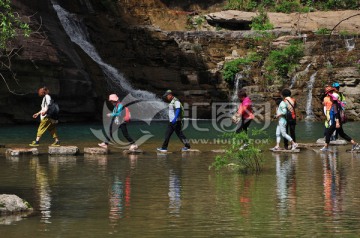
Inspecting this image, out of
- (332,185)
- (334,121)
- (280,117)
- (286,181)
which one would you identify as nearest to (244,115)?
(280,117)

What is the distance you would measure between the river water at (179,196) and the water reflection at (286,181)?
0.05 feet

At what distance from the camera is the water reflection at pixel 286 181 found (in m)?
10.4

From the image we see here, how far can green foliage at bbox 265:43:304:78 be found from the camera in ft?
148

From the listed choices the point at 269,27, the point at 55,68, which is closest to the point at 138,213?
the point at 55,68

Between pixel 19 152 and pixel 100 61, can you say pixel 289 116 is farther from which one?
pixel 100 61

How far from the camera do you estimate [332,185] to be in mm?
12523

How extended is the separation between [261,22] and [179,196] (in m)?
43.0

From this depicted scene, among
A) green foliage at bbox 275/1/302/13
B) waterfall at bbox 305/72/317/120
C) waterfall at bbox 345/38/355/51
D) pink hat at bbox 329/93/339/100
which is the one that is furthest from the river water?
green foliage at bbox 275/1/302/13

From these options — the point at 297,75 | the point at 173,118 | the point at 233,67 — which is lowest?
the point at 173,118

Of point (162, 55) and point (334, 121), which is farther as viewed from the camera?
point (162, 55)

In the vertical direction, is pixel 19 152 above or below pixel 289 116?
below

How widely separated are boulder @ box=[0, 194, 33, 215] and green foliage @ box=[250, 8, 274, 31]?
43274mm

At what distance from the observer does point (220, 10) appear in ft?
190

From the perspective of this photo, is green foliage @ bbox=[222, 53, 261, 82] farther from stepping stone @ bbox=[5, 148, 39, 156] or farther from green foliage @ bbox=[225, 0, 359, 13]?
stepping stone @ bbox=[5, 148, 39, 156]
